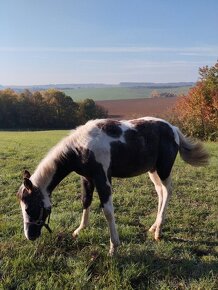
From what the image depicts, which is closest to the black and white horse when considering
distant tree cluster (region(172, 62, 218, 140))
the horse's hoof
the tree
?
the horse's hoof

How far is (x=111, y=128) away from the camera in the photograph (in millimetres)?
4844

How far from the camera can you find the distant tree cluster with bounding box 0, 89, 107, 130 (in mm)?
57031

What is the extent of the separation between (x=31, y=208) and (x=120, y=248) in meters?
1.33

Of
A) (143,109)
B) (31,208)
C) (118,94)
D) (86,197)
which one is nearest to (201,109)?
(143,109)

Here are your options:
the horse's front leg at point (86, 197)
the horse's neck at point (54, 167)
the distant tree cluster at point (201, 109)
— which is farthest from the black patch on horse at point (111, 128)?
the distant tree cluster at point (201, 109)

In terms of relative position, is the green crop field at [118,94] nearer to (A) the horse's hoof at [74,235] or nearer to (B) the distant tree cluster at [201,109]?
(B) the distant tree cluster at [201,109]

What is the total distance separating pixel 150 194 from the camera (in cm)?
735

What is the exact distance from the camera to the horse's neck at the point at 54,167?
4.43m

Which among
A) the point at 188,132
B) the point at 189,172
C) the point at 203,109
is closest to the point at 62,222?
the point at 189,172

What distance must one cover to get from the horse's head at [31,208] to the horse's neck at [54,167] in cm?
14

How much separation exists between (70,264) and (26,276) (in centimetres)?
52

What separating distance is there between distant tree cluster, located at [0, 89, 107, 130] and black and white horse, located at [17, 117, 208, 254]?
51251mm

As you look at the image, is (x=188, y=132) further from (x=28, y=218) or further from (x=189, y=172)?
(x=28, y=218)

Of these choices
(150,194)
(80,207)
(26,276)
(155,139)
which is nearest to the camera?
(26,276)
